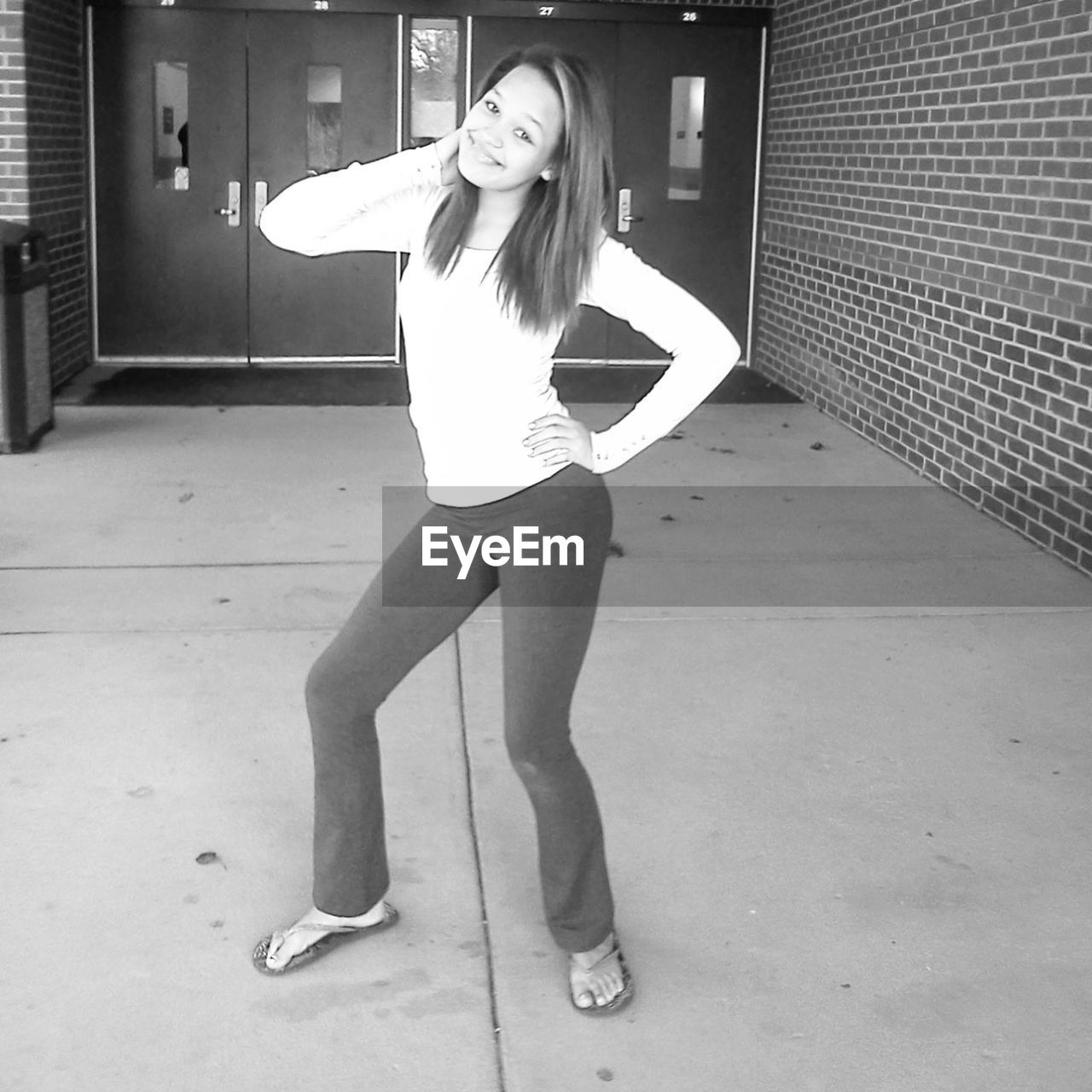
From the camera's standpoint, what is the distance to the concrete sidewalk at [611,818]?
260 centimetres

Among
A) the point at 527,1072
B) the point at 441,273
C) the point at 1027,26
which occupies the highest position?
the point at 1027,26

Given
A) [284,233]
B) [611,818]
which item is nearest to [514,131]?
[284,233]

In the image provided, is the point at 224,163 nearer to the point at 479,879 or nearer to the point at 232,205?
the point at 232,205

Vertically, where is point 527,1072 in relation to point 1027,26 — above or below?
below

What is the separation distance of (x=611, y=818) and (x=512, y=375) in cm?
146

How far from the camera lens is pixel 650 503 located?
671 cm

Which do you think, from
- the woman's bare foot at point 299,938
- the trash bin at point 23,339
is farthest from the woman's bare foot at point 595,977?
the trash bin at point 23,339

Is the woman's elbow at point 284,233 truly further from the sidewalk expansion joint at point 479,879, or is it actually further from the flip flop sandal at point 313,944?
the sidewalk expansion joint at point 479,879

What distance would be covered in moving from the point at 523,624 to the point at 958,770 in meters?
1.79

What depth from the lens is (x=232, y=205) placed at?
10500 mm

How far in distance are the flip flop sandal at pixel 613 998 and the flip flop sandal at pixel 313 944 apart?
44 centimetres

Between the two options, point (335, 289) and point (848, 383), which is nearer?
point (848, 383)

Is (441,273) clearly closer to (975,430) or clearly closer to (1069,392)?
(1069,392)

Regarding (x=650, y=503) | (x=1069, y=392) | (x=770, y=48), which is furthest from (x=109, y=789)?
(x=770, y=48)
